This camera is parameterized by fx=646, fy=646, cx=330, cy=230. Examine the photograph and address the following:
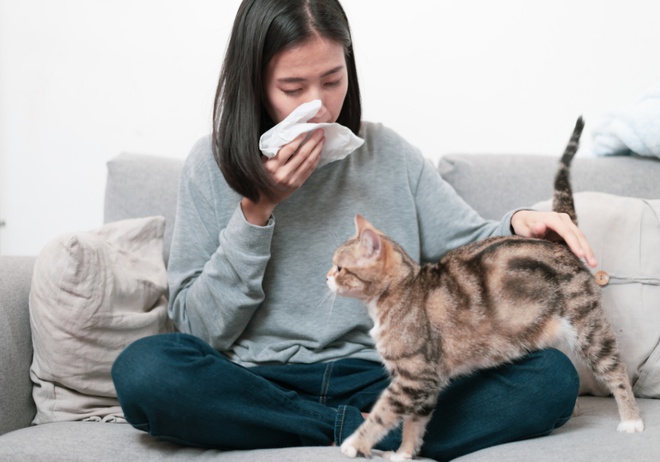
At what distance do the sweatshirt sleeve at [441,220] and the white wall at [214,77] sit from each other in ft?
1.81

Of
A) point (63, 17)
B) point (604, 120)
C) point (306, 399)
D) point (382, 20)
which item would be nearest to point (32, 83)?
point (63, 17)

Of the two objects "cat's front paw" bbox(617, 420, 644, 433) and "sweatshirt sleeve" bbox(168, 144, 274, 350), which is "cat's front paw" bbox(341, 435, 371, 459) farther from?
"cat's front paw" bbox(617, 420, 644, 433)

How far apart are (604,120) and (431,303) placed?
3.29 feet

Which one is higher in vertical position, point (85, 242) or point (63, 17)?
point (63, 17)

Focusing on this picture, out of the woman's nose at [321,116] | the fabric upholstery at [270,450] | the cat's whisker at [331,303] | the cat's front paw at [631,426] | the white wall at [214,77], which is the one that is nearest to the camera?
the fabric upholstery at [270,450]

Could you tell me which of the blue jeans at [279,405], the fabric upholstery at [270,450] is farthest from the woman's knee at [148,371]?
the fabric upholstery at [270,450]

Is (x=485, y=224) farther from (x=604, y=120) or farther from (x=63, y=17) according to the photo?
(x=63, y=17)

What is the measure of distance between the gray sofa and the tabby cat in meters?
0.12

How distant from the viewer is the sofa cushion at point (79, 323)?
1.41 m

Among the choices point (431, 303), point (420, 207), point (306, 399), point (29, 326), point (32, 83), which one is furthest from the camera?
point (32, 83)

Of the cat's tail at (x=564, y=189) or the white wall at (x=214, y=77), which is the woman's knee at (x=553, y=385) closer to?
the cat's tail at (x=564, y=189)

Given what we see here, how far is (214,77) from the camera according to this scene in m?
2.17

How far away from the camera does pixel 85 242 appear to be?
1.45 meters

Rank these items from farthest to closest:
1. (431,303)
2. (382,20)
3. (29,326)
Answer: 1. (382,20)
2. (29,326)
3. (431,303)
